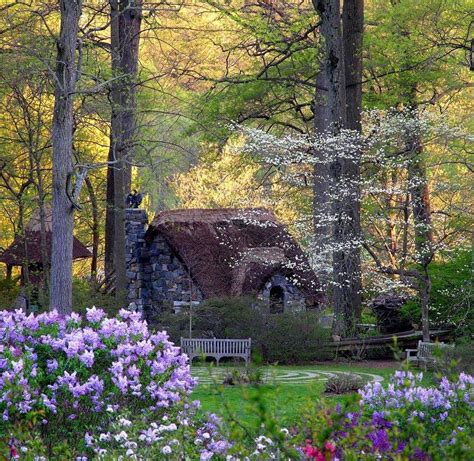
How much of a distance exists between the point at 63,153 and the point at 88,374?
732 centimetres

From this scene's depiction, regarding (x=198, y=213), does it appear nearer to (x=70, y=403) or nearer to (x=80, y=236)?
(x=80, y=236)

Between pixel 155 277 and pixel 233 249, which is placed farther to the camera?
pixel 155 277

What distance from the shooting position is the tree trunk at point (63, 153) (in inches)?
566

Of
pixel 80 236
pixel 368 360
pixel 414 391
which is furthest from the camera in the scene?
pixel 80 236

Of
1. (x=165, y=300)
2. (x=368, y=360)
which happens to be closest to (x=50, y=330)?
(x=368, y=360)

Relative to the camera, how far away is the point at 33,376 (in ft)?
23.6

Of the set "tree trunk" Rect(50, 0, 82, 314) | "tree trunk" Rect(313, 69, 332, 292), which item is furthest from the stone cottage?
"tree trunk" Rect(50, 0, 82, 314)

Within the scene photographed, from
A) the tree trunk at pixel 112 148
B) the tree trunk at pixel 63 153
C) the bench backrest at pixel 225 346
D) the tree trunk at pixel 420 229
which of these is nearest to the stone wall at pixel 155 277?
the tree trunk at pixel 112 148

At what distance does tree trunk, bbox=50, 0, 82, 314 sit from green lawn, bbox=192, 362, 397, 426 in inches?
101

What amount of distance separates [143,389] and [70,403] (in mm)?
617

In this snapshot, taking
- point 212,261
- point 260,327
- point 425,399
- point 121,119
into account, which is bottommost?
point 425,399

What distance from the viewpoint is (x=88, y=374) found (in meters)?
7.58

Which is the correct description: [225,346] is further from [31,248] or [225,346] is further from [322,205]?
[31,248]

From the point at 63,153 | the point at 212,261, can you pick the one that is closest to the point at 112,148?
the point at 212,261
